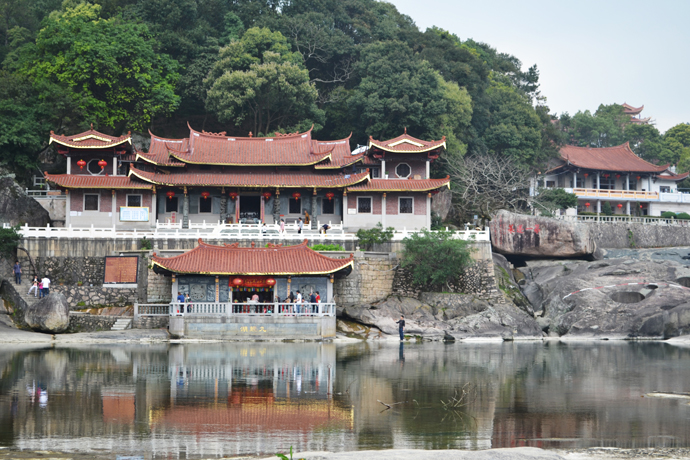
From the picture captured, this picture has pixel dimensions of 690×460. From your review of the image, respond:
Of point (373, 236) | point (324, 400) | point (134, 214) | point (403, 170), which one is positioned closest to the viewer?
point (324, 400)

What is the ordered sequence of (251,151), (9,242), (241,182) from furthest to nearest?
1. (251,151)
2. (241,182)
3. (9,242)

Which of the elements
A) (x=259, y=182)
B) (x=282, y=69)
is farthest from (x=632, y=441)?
(x=282, y=69)

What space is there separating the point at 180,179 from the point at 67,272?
8.14 meters

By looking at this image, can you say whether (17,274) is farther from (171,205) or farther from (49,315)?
(171,205)

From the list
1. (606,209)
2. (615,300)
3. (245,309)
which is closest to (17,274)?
(245,309)

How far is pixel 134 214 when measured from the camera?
4006 centimetres

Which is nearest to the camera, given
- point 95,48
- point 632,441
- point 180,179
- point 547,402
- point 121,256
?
point 632,441

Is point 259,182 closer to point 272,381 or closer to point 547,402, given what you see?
point 272,381

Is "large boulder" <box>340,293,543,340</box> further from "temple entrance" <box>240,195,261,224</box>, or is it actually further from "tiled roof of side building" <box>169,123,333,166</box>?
"tiled roof of side building" <box>169,123,333,166</box>

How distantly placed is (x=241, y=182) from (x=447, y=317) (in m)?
13.6

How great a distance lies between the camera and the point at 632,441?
47.1 ft

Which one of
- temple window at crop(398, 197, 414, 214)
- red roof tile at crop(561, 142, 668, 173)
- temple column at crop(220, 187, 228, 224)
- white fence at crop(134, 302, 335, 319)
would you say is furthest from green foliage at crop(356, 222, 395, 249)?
red roof tile at crop(561, 142, 668, 173)

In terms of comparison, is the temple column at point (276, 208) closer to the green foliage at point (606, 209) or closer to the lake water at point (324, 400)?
the lake water at point (324, 400)

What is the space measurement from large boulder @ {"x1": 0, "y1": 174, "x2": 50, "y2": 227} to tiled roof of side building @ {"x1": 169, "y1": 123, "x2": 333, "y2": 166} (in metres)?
8.04
